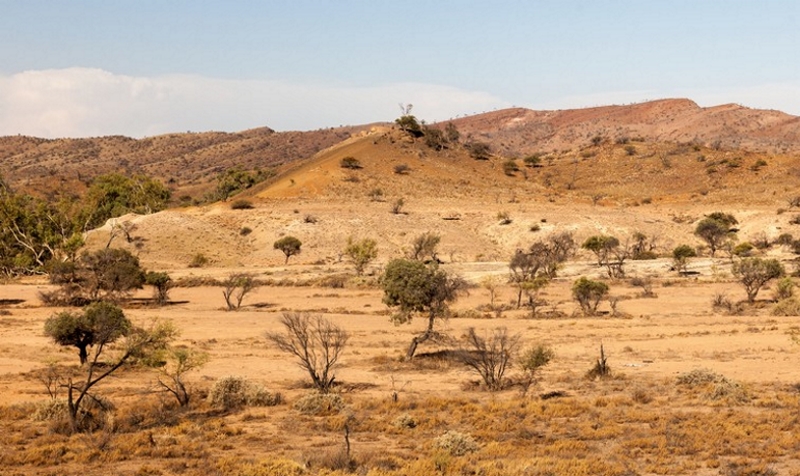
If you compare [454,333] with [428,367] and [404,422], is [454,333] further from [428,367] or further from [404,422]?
[404,422]

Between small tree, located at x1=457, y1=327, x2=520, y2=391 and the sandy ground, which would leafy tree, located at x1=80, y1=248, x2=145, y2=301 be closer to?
the sandy ground

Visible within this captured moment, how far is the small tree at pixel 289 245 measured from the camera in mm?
71562

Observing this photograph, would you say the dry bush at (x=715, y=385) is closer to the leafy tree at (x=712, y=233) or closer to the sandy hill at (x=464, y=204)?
the sandy hill at (x=464, y=204)

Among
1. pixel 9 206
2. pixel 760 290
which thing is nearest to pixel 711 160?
pixel 760 290

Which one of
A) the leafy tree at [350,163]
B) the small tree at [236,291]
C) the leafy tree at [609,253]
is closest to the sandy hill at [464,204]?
the leafy tree at [350,163]

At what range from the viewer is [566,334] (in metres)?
39.0

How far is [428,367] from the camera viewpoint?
1230 inches

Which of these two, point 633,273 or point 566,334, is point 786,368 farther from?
point 633,273

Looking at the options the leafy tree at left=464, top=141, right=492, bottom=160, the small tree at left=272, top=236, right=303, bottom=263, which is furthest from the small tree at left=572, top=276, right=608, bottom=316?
the leafy tree at left=464, top=141, right=492, bottom=160

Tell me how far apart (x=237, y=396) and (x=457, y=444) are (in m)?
8.71

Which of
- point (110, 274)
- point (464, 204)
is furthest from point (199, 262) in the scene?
point (464, 204)

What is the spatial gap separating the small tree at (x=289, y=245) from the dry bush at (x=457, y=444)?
52.9 metres

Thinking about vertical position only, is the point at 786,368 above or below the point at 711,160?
below

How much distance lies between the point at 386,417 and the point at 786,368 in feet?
55.7
